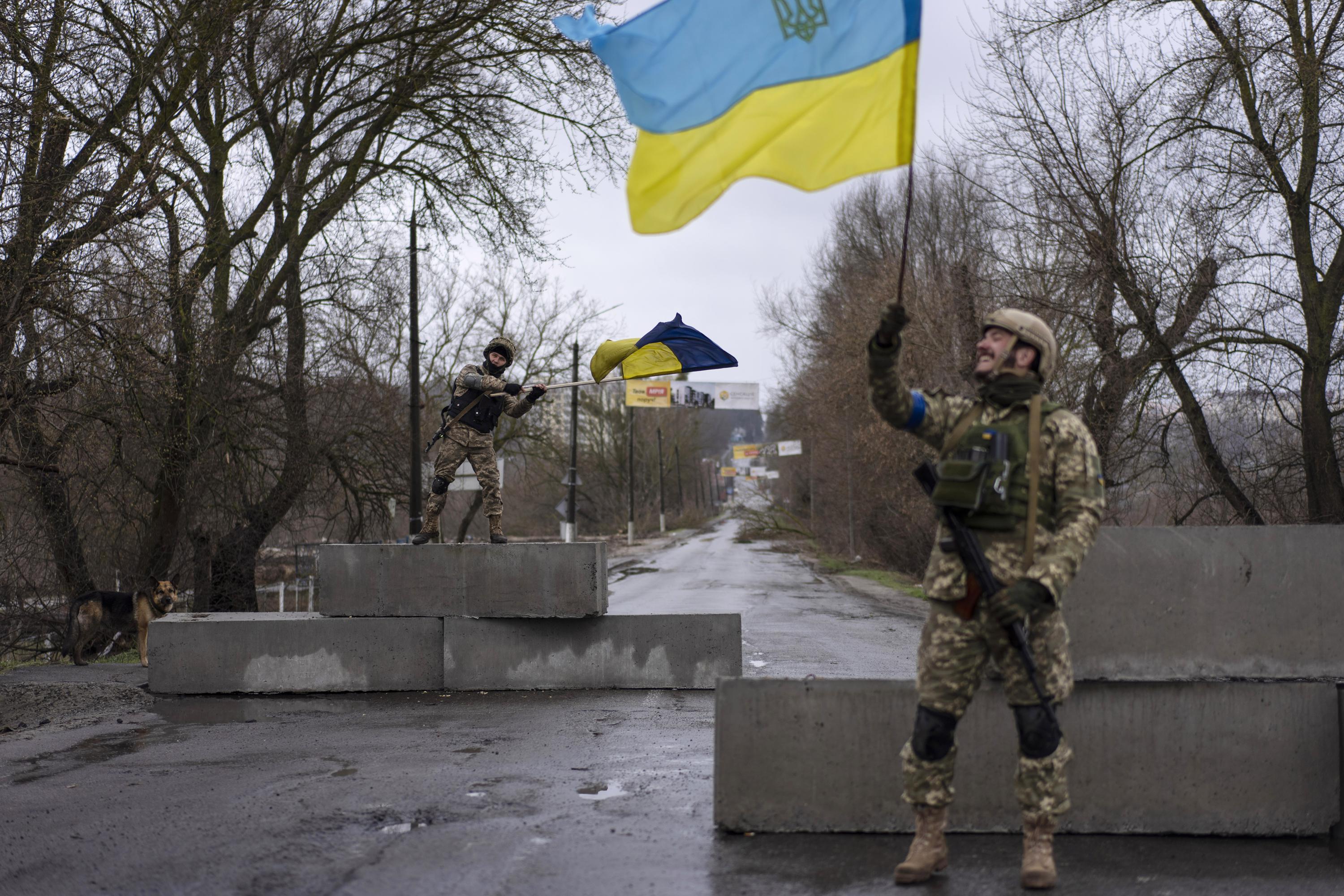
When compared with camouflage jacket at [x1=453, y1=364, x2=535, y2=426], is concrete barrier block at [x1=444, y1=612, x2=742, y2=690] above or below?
below

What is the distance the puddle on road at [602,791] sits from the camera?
18.4 ft

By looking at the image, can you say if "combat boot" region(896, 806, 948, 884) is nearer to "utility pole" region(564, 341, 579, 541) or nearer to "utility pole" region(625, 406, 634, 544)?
"utility pole" region(564, 341, 579, 541)

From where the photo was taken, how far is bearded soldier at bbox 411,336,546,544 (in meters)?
10.1

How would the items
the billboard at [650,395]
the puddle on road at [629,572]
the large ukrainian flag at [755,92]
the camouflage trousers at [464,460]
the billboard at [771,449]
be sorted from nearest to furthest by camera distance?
the large ukrainian flag at [755,92]
the camouflage trousers at [464,460]
the puddle on road at [629,572]
the billboard at [650,395]
the billboard at [771,449]

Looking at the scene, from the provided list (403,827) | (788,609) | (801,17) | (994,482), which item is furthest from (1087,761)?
(788,609)

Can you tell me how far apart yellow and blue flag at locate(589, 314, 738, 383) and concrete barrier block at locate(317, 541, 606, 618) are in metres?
1.65

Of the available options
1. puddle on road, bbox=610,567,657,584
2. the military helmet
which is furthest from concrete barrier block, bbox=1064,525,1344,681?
puddle on road, bbox=610,567,657,584

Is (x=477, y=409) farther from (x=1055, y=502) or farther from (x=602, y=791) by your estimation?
(x=1055, y=502)

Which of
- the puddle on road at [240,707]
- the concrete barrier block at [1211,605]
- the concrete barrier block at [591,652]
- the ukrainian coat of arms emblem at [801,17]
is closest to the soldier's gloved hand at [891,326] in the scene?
the ukrainian coat of arms emblem at [801,17]

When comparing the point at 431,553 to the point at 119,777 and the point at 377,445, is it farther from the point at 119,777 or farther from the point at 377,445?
the point at 377,445

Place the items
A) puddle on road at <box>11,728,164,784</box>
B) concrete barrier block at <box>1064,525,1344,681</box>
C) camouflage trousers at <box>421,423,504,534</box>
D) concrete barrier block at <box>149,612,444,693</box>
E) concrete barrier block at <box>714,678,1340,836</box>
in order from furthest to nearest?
camouflage trousers at <box>421,423,504,534</box> → concrete barrier block at <box>149,612,444,693</box> → puddle on road at <box>11,728,164,784</box> → concrete barrier block at <box>1064,525,1344,681</box> → concrete barrier block at <box>714,678,1340,836</box>

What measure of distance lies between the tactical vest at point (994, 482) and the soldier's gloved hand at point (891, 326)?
1.55ft

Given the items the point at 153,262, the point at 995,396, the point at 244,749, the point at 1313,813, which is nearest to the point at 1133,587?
the point at 1313,813

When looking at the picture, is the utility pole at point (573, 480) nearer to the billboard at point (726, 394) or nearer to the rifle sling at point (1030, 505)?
the billboard at point (726, 394)
